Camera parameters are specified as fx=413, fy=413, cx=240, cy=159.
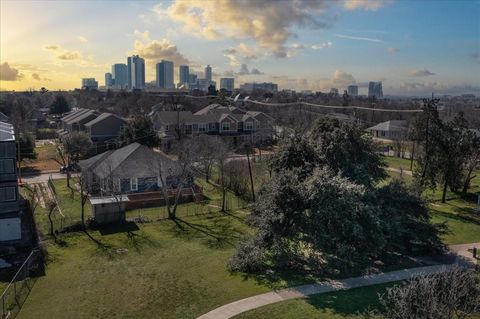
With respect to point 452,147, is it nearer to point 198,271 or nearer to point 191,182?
point 191,182

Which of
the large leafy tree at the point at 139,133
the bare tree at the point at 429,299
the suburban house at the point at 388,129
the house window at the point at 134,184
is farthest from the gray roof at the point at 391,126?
the bare tree at the point at 429,299

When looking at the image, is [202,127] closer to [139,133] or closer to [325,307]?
[139,133]

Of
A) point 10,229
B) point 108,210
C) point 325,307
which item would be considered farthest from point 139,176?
point 325,307

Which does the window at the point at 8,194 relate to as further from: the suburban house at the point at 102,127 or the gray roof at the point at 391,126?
the gray roof at the point at 391,126

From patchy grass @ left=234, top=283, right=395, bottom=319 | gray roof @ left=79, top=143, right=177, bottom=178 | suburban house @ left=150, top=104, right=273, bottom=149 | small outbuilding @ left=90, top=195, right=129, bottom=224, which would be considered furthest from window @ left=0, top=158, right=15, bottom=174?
suburban house @ left=150, top=104, right=273, bottom=149

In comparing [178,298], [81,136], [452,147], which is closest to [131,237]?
Result: [178,298]

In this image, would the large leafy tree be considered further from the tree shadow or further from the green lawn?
the green lawn
